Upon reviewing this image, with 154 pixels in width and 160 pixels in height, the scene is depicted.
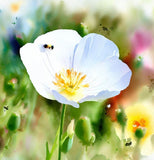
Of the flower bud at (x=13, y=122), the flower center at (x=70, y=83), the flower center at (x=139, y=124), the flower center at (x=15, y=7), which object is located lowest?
the flower center at (x=139, y=124)

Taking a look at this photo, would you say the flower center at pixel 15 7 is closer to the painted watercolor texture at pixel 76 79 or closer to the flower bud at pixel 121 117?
the painted watercolor texture at pixel 76 79

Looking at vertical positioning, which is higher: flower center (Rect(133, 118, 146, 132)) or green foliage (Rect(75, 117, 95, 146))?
green foliage (Rect(75, 117, 95, 146))

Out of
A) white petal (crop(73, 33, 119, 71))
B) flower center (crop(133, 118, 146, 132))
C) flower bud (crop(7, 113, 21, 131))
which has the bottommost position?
flower center (crop(133, 118, 146, 132))

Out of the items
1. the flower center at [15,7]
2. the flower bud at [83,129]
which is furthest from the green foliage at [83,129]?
the flower center at [15,7]

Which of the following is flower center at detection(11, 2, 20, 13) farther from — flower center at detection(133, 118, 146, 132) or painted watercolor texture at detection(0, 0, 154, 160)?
flower center at detection(133, 118, 146, 132)

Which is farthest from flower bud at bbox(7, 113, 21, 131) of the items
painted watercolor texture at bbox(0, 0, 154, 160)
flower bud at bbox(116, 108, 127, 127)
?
flower bud at bbox(116, 108, 127, 127)

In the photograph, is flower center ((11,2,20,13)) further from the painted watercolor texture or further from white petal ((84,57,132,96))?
white petal ((84,57,132,96))

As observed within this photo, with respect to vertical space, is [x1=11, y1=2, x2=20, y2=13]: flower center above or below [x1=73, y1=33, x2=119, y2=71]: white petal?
above
